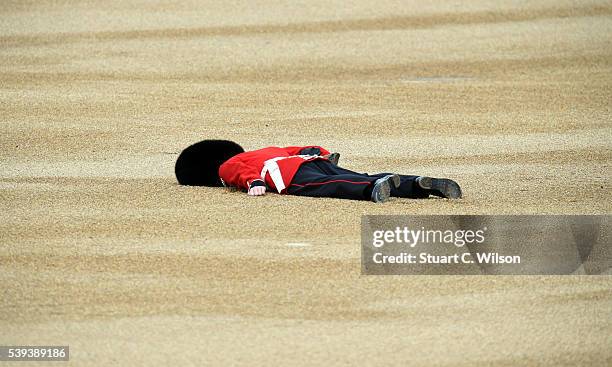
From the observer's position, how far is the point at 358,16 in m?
18.2

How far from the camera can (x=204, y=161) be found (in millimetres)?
8758

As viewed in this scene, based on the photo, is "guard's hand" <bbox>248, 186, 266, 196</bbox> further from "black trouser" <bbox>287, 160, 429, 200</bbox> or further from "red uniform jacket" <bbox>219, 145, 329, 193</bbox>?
"black trouser" <bbox>287, 160, 429, 200</bbox>

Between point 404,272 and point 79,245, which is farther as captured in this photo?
point 79,245

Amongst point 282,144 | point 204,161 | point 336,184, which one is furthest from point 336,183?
point 282,144

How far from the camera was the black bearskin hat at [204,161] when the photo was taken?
8.60 meters

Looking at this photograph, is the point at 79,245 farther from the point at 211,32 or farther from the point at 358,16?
the point at 358,16

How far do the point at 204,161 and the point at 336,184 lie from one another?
1172 mm

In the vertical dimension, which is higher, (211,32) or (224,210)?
(211,32)

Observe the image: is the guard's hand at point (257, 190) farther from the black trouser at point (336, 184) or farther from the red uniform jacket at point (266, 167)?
the black trouser at point (336, 184)

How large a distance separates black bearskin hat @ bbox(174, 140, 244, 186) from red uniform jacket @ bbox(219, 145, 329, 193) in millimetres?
205

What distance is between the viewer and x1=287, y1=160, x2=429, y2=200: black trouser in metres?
8.03

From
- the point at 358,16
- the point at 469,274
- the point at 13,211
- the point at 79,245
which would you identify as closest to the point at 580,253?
the point at 469,274

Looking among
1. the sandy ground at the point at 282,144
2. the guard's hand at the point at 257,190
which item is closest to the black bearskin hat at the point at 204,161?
the sandy ground at the point at 282,144

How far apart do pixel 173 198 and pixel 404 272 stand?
2419mm
